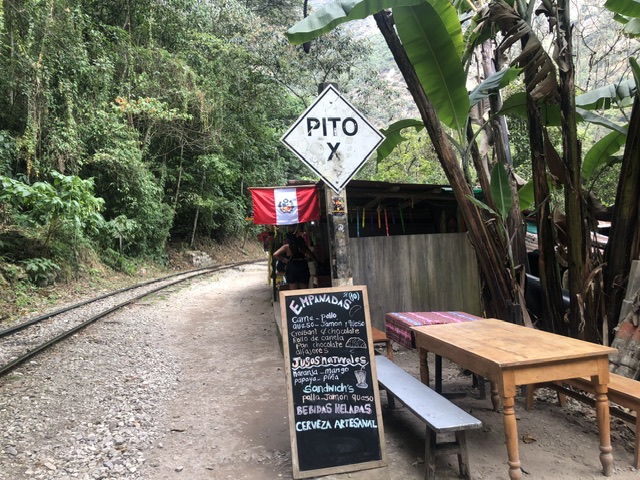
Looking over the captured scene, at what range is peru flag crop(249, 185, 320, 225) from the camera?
913cm

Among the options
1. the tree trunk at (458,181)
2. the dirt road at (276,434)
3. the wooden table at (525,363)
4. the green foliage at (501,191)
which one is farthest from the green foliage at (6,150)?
the wooden table at (525,363)

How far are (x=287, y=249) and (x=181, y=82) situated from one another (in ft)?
40.2

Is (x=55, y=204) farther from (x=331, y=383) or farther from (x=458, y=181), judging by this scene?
(x=331, y=383)

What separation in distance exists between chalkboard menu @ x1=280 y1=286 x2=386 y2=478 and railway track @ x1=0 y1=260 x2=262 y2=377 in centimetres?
453

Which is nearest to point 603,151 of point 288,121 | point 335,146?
point 335,146

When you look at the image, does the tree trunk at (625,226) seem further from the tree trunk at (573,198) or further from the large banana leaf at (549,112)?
the large banana leaf at (549,112)

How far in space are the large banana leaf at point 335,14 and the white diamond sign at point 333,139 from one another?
92 centimetres

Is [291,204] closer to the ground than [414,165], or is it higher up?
closer to the ground

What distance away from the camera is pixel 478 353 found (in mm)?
3291

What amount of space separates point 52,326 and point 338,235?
7517 mm

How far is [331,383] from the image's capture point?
11.8 feet

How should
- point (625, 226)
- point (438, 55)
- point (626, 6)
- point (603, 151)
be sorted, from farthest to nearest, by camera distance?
1. point (603, 151)
2. point (438, 55)
3. point (626, 6)
4. point (625, 226)

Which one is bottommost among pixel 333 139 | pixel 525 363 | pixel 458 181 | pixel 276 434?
pixel 276 434

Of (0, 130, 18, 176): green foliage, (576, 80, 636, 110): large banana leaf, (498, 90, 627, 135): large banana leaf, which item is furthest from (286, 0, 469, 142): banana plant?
(0, 130, 18, 176): green foliage
